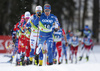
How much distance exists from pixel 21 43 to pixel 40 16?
255 cm

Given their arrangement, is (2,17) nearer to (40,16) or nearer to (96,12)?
(96,12)

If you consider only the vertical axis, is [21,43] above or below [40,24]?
below

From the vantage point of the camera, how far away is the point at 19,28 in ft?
34.5

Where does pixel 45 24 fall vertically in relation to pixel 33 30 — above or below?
above

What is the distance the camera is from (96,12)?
36.2 meters

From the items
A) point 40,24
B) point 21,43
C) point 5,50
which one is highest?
point 40,24

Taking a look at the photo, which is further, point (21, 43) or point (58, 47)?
point (58, 47)

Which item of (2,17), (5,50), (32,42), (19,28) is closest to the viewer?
(32,42)

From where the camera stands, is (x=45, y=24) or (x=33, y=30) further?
(x=33, y=30)

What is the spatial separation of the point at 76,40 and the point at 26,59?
5920 mm

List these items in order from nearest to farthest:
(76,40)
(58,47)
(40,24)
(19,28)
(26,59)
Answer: (40,24) < (26,59) < (19,28) < (58,47) < (76,40)

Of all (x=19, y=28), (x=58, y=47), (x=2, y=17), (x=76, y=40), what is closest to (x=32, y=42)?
(x=19, y=28)

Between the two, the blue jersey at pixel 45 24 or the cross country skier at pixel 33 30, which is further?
the cross country skier at pixel 33 30

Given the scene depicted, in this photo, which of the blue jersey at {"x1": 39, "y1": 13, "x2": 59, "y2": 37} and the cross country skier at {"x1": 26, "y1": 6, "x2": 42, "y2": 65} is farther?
the cross country skier at {"x1": 26, "y1": 6, "x2": 42, "y2": 65}
